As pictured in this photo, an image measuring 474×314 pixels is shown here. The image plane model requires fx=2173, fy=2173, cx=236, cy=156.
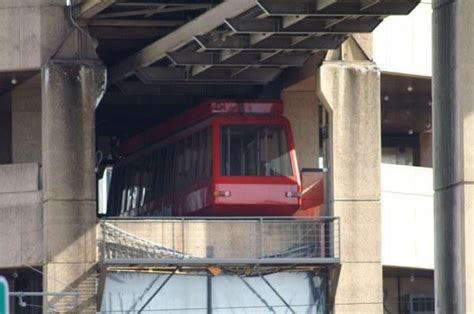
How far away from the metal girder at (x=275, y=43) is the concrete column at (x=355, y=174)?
5.01ft

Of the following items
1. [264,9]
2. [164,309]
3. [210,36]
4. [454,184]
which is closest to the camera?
[454,184]

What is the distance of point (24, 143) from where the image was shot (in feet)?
179

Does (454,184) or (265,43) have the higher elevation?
(265,43)

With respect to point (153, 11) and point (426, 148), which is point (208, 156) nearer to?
point (153, 11)

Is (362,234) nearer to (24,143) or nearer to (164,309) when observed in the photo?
(164,309)

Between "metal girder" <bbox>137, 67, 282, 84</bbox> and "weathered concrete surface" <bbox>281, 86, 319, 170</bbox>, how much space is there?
1008 millimetres

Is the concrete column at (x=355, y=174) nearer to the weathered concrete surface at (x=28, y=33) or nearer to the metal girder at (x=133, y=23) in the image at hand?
the metal girder at (x=133, y=23)

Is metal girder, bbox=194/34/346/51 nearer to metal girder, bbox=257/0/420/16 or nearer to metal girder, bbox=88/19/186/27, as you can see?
metal girder, bbox=88/19/186/27

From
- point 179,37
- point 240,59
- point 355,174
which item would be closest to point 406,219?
point 355,174

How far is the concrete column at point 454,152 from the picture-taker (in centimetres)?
3822

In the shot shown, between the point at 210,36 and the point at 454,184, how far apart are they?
415 inches

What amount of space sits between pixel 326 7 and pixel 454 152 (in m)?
6.59

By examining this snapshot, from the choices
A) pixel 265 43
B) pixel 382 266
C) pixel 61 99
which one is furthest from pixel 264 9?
pixel 382 266

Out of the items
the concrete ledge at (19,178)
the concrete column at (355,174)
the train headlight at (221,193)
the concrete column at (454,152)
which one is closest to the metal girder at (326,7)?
the concrete column at (355,174)
